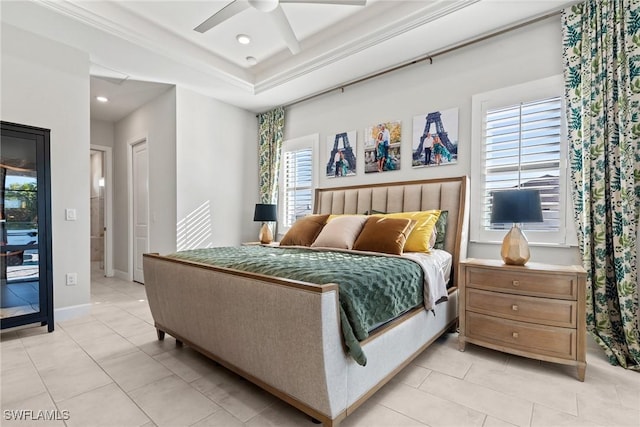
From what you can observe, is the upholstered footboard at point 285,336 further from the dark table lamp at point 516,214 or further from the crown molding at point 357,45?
the crown molding at point 357,45

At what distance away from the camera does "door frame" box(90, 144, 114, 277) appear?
18.6 ft

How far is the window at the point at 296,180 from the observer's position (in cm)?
459

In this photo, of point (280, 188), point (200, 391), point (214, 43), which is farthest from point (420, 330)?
point (214, 43)

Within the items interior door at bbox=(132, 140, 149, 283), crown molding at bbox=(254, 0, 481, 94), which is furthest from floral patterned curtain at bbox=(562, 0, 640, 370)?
interior door at bbox=(132, 140, 149, 283)

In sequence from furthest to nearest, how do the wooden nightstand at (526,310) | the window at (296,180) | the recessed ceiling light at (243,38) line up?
the window at (296,180) < the recessed ceiling light at (243,38) < the wooden nightstand at (526,310)

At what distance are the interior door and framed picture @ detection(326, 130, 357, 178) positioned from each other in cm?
294

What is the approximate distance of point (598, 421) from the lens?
5.18 ft

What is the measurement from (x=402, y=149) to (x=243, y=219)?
2.86 meters

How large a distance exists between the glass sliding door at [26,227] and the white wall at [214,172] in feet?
4.93

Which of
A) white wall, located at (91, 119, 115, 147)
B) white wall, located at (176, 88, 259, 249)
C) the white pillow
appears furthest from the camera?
white wall, located at (91, 119, 115, 147)

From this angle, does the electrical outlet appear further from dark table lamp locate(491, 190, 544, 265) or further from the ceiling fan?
dark table lamp locate(491, 190, 544, 265)

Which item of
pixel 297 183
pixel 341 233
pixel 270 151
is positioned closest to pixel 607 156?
pixel 341 233

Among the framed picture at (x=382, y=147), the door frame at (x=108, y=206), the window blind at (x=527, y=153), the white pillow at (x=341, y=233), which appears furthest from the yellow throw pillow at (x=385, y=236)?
the door frame at (x=108, y=206)

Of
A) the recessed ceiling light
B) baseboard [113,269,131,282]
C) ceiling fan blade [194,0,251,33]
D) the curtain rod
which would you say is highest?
the recessed ceiling light
